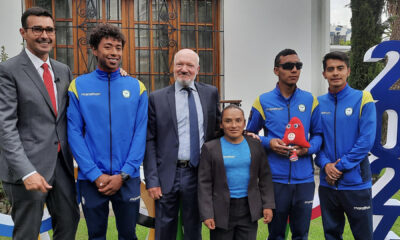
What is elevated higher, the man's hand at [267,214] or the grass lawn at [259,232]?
the man's hand at [267,214]

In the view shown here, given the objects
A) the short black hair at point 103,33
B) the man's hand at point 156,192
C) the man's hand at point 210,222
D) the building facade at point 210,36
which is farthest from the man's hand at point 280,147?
the building facade at point 210,36

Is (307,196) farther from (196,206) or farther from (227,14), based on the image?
(227,14)

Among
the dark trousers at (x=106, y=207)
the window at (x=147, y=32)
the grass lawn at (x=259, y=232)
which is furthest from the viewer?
the window at (x=147, y=32)

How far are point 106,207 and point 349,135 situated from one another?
6.42 ft

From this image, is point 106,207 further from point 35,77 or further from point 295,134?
point 295,134

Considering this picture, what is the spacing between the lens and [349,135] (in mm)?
2980

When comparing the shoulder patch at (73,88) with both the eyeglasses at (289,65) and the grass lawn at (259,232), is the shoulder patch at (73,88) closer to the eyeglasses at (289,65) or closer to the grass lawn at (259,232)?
the eyeglasses at (289,65)

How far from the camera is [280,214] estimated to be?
9.67ft

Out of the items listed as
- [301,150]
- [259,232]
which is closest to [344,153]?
[301,150]

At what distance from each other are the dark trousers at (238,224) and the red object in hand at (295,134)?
555mm

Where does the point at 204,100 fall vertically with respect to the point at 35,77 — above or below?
below

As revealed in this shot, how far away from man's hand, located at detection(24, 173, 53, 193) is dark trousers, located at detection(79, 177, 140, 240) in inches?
11.7

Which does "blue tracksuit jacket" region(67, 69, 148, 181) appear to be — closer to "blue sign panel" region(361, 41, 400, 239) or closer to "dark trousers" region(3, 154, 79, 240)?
"dark trousers" region(3, 154, 79, 240)

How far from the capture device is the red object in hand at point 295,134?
9.18ft
